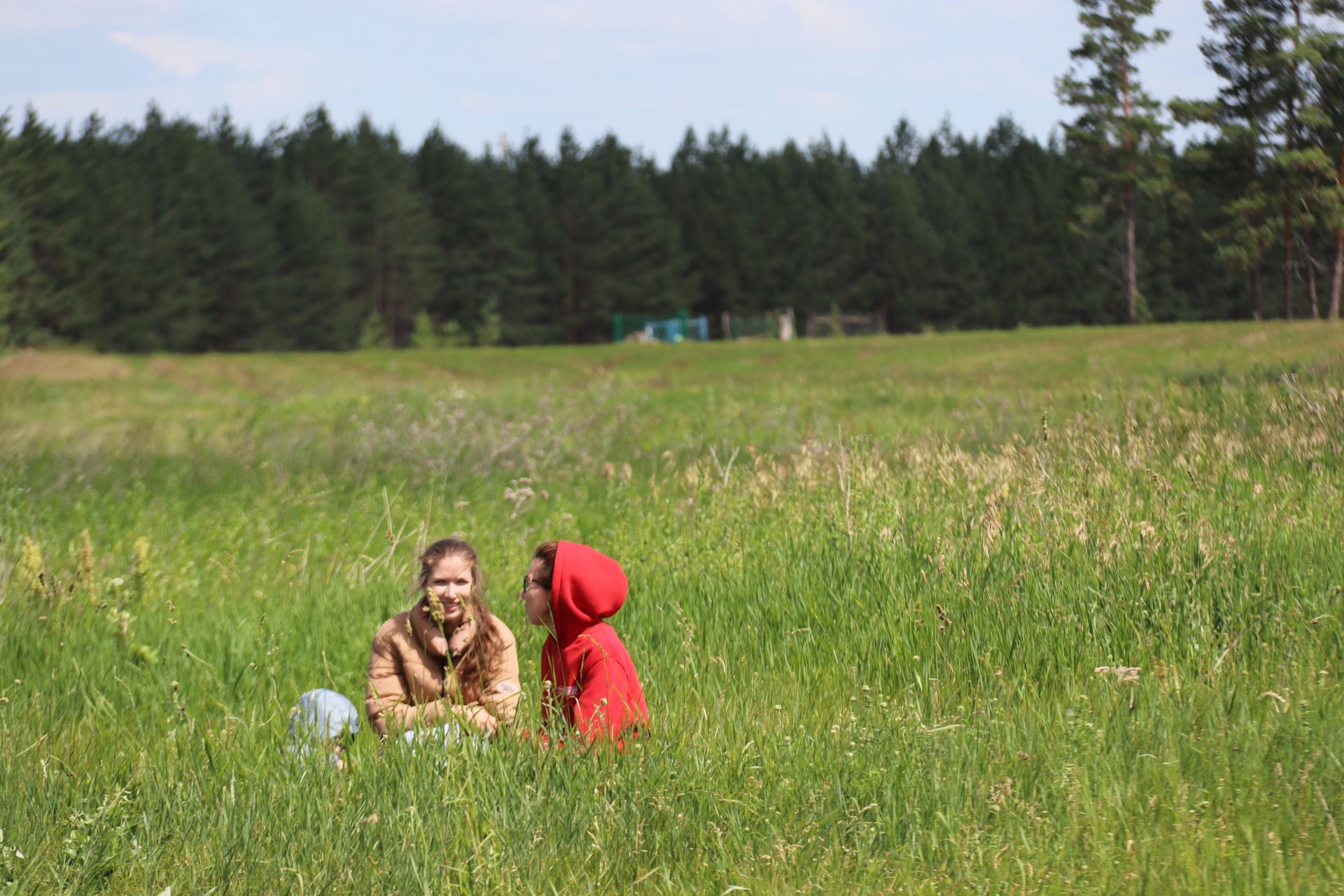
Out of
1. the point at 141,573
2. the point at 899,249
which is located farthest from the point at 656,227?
the point at 141,573

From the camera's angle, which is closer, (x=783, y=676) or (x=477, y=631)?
(x=477, y=631)

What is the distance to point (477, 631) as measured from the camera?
3.94 metres

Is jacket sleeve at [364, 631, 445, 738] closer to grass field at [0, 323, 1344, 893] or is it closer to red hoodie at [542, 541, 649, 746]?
grass field at [0, 323, 1344, 893]

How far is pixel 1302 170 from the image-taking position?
34.7 meters

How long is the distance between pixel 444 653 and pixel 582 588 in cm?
62

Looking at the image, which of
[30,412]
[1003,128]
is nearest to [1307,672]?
[30,412]

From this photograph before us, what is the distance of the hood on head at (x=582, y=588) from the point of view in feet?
12.3

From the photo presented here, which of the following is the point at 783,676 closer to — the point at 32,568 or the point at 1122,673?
the point at 1122,673

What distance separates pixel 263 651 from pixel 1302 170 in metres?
38.4

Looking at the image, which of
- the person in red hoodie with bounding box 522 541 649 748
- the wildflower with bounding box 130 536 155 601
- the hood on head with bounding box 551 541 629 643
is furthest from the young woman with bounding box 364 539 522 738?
the wildflower with bounding box 130 536 155 601

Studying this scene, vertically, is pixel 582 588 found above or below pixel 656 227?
below

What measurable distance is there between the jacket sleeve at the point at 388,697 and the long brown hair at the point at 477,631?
5.9 inches

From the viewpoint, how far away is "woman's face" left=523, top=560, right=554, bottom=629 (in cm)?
387

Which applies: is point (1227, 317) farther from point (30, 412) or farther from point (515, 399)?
point (30, 412)
